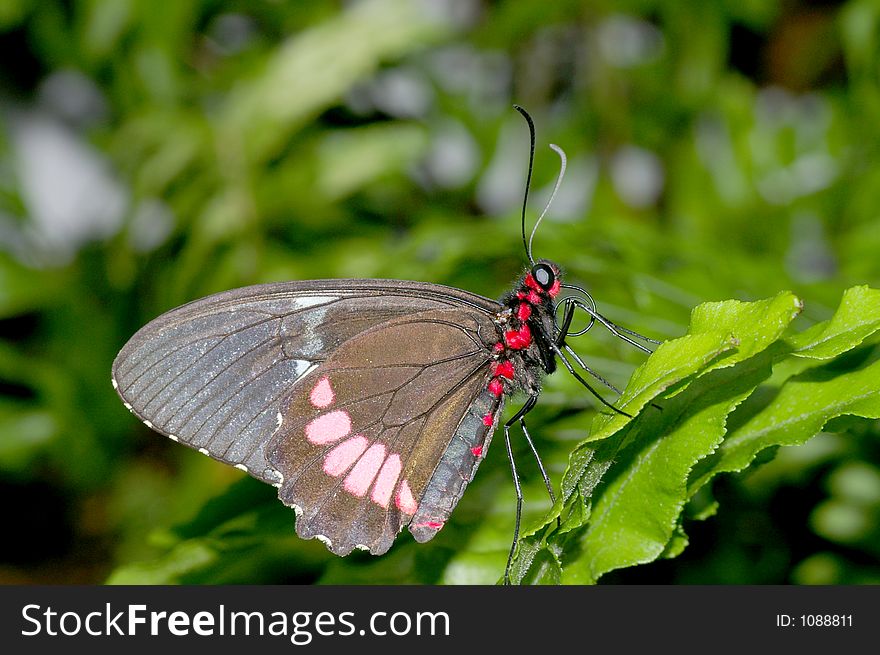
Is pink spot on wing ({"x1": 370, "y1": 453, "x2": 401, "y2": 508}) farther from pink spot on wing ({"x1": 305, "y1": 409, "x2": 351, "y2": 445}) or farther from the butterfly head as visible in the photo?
the butterfly head

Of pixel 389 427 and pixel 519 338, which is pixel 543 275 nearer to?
pixel 519 338

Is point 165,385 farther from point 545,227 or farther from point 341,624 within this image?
point 545,227

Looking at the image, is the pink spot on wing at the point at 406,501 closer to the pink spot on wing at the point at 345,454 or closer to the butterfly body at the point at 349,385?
the butterfly body at the point at 349,385

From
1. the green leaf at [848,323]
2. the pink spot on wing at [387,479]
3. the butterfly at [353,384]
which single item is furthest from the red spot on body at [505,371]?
the green leaf at [848,323]

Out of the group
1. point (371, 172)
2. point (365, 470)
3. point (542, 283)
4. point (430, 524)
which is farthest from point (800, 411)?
point (371, 172)

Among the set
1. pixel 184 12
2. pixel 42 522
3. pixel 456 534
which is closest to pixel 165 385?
A: pixel 456 534

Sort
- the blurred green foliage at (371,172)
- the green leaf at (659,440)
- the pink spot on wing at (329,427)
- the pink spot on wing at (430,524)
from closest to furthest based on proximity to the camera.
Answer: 1. the green leaf at (659,440)
2. the pink spot on wing at (430,524)
3. the pink spot on wing at (329,427)
4. the blurred green foliage at (371,172)

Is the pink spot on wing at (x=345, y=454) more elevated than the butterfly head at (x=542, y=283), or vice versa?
the butterfly head at (x=542, y=283)

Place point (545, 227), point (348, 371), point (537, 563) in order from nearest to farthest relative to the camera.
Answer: point (537, 563) → point (348, 371) → point (545, 227)
